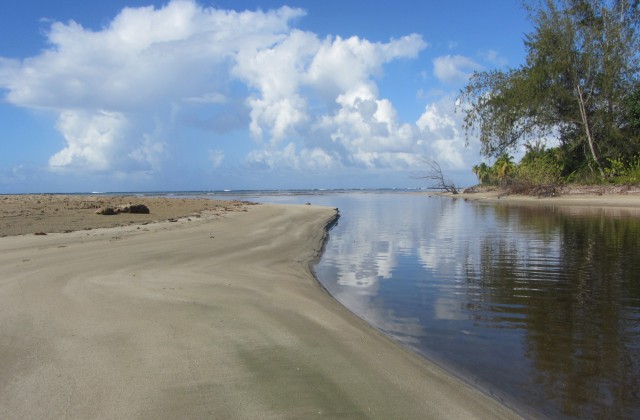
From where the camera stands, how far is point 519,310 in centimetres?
742

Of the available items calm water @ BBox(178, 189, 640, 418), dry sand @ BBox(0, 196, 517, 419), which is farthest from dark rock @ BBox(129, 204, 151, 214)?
dry sand @ BBox(0, 196, 517, 419)

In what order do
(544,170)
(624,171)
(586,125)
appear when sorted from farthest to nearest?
(544,170) → (586,125) → (624,171)

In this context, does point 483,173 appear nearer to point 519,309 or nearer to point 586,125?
point 586,125

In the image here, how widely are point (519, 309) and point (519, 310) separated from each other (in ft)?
0.23

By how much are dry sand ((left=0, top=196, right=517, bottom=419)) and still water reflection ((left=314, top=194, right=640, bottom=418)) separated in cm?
73

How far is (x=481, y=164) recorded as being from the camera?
326 ft

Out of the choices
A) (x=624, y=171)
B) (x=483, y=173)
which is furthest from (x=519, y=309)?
(x=483, y=173)

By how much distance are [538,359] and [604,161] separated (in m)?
46.9

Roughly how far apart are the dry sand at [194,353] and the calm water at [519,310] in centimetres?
73

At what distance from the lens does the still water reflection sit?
15.4 feet

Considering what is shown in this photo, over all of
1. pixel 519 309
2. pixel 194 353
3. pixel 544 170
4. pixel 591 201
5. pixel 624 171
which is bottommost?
pixel 519 309

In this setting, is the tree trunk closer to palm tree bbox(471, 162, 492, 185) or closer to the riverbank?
the riverbank

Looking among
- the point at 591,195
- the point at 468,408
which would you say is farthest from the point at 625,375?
the point at 591,195

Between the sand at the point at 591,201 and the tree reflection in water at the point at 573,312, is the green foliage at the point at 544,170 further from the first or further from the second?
the tree reflection in water at the point at 573,312
